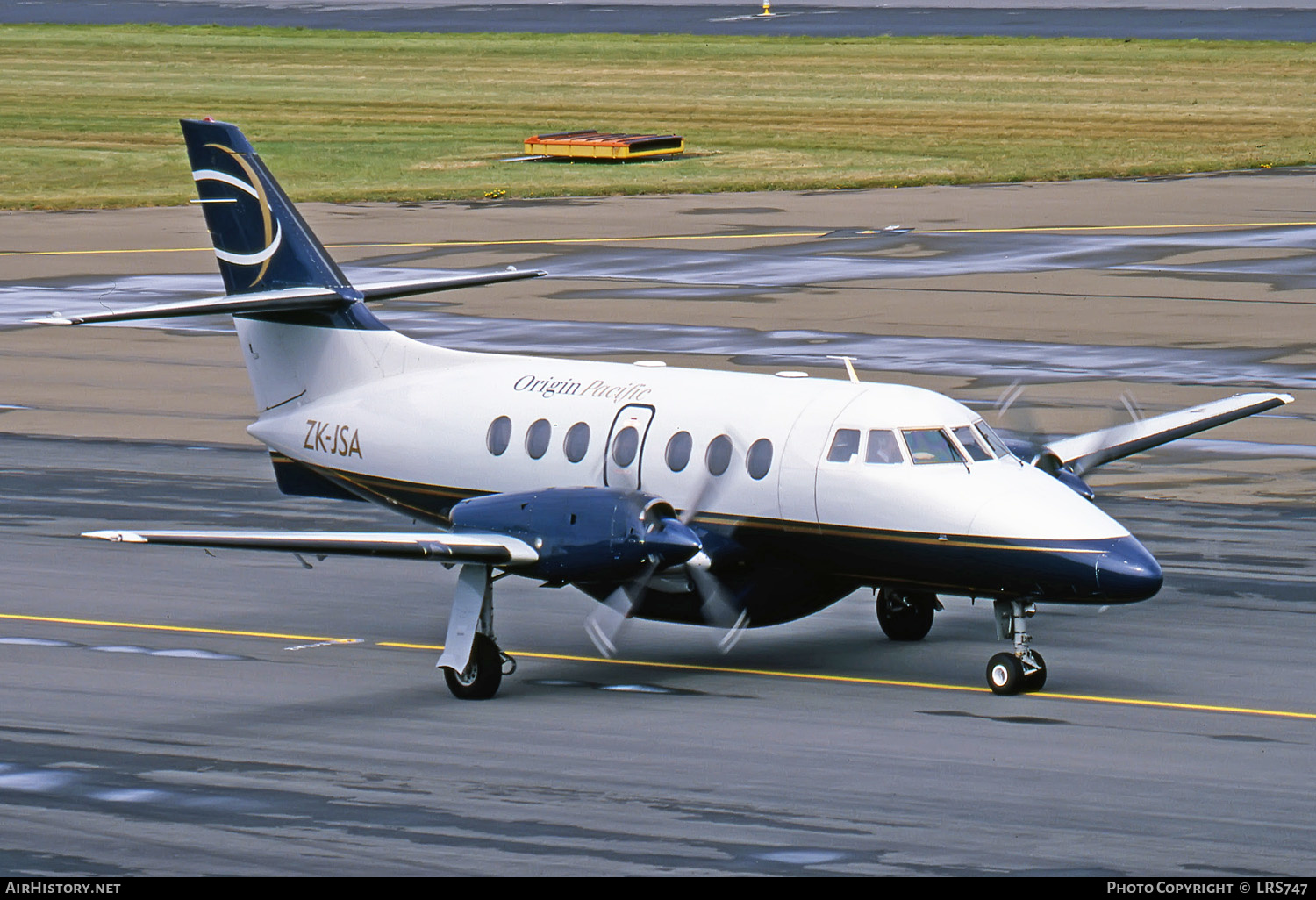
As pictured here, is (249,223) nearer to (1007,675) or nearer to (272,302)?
(272,302)

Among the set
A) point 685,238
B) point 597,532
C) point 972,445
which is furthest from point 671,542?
point 685,238

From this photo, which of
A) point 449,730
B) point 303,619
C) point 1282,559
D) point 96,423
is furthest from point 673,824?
point 96,423

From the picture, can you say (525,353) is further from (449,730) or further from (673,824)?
(673,824)

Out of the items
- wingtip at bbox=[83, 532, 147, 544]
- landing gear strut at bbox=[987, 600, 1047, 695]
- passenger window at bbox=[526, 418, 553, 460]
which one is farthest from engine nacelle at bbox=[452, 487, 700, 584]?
wingtip at bbox=[83, 532, 147, 544]

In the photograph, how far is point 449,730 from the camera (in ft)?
64.2

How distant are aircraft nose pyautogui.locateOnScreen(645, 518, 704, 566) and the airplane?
0.08 feet

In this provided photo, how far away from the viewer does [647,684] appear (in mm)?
21250

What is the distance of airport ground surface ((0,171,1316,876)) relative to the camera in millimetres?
16312

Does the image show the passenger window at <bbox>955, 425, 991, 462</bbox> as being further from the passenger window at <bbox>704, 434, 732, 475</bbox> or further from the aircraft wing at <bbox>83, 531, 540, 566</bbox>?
the aircraft wing at <bbox>83, 531, 540, 566</bbox>

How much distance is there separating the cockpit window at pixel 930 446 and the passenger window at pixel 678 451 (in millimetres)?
2238

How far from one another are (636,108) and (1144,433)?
194 feet

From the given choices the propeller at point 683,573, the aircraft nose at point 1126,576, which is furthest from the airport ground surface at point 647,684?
the aircraft nose at point 1126,576

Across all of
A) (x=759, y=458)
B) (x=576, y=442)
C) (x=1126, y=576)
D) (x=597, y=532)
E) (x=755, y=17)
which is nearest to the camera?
(x=1126, y=576)

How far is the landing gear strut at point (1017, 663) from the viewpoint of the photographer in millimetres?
20219
